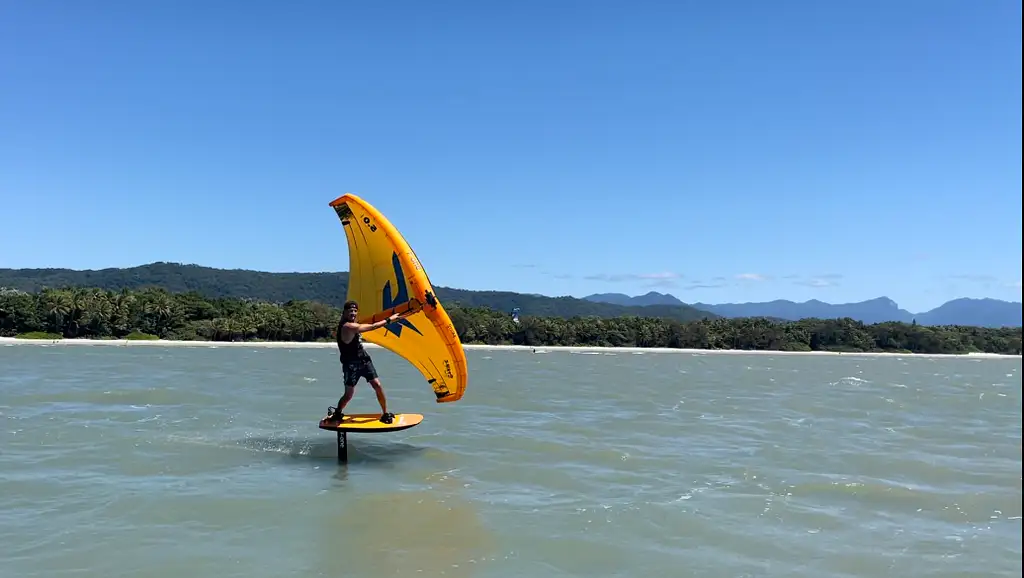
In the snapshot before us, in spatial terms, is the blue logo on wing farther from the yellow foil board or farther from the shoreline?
the shoreline

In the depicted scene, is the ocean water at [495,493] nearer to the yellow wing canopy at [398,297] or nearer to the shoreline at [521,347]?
the yellow wing canopy at [398,297]

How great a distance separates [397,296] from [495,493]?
386 centimetres

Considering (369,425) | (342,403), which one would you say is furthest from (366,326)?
(369,425)

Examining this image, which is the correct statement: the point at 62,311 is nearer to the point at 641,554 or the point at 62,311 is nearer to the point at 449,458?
the point at 449,458

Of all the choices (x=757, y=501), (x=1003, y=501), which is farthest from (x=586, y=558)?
(x=1003, y=501)

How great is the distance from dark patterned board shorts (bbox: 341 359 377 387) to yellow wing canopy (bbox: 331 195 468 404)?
565 millimetres

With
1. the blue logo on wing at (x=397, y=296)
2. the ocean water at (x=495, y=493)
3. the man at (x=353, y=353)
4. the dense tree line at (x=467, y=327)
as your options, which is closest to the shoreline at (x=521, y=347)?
the dense tree line at (x=467, y=327)

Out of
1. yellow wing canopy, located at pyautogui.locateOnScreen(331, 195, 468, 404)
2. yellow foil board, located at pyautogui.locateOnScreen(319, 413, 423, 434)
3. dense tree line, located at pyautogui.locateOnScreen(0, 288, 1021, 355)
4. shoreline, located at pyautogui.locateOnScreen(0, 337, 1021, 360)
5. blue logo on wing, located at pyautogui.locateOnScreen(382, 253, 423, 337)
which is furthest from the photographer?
dense tree line, located at pyautogui.locateOnScreen(0, 288, 1021, 355)

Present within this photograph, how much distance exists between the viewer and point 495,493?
12.2m

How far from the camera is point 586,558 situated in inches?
357

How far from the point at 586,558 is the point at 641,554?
747 mm

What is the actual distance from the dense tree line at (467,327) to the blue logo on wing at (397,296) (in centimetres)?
7898

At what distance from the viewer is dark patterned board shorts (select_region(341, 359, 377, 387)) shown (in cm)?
1337

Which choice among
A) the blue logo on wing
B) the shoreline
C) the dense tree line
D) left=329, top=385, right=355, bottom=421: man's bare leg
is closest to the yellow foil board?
left=329, top=385, right=355, bottom=421: man's bare leg
